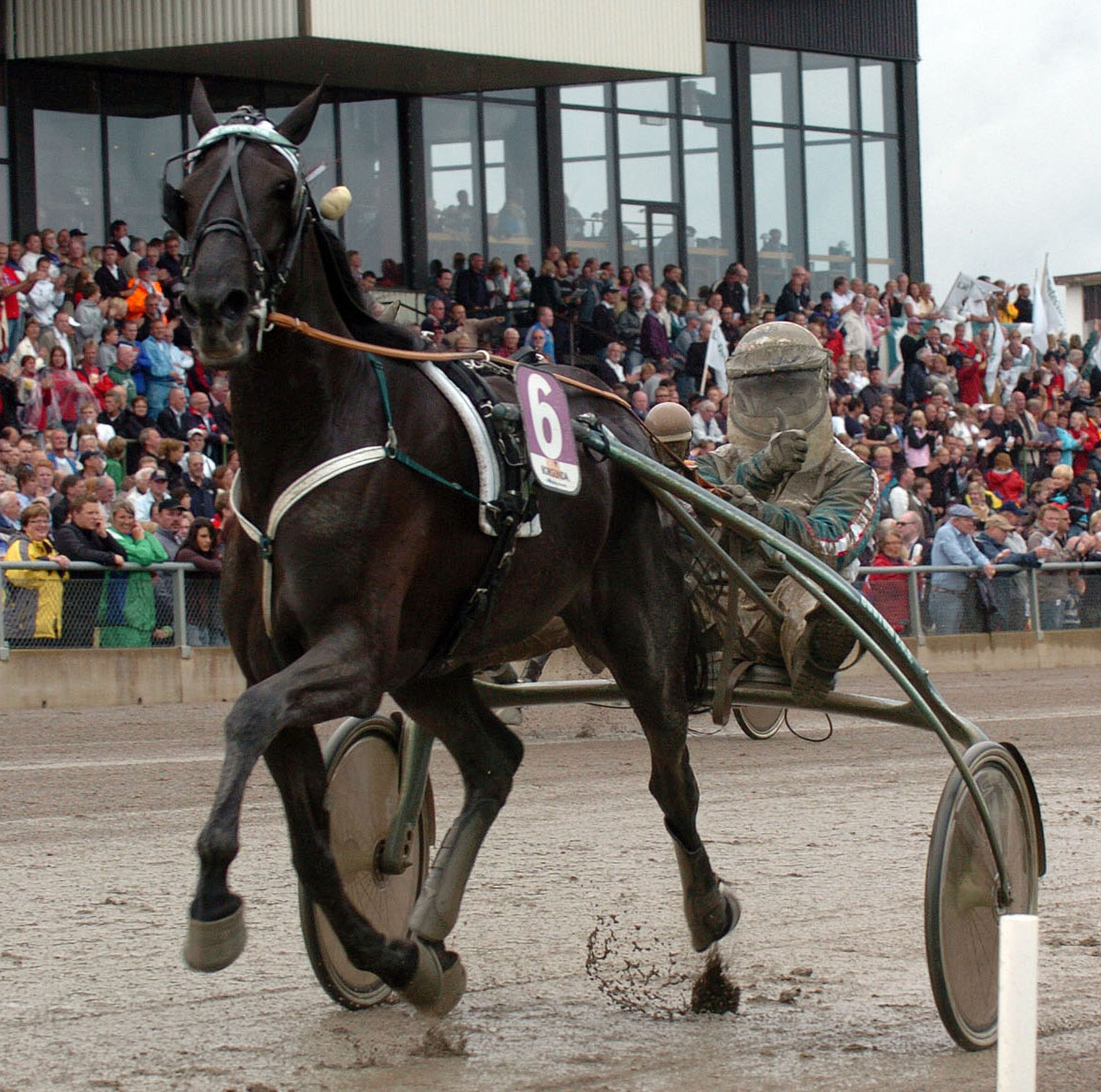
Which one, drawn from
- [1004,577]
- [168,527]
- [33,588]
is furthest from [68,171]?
[1004,577]

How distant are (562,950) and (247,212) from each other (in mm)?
2310

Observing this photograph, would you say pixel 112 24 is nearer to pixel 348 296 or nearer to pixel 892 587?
pixel 892 587

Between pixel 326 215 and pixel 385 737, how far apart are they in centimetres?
151

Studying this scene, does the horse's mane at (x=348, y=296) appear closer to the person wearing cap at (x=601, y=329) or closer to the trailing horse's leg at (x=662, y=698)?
the trailing horse's leg at (x=662, y=698)

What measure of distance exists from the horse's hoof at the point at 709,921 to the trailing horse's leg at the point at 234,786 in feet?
5.02

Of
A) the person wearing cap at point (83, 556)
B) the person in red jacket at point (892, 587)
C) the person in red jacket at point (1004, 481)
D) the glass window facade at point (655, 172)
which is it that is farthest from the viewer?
the glass window facade at point (655, 172)

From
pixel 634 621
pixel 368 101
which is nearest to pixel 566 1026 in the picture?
pixel 634 621

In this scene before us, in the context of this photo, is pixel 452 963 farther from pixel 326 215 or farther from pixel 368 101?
pixel 368 101

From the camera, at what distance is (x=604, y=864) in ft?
20.9

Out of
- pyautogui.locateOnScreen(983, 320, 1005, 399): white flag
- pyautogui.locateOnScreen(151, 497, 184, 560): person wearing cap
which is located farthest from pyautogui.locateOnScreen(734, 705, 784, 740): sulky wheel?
→ pyautogui.locateOnScreen(983, 320, 1005, 399): white flag

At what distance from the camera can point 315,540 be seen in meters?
3.77

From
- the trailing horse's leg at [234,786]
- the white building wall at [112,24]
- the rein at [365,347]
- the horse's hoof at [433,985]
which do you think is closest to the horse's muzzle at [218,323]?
the rein at [365,347]

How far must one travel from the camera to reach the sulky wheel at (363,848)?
4.41 metres

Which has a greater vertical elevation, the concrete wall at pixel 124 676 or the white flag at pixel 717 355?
the white flag at pixel 717 355
